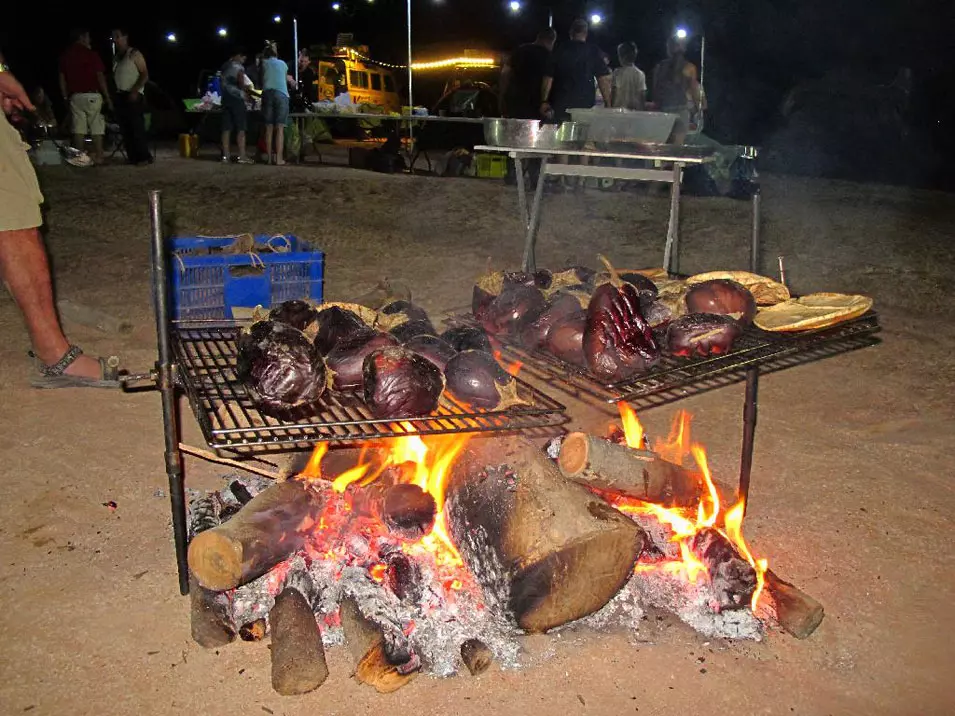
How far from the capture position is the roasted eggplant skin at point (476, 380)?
2428 mm

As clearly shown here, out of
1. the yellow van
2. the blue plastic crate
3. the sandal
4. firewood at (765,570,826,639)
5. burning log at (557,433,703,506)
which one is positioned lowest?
firewood at (765,570,826,639)

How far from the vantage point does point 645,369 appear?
7.82ft

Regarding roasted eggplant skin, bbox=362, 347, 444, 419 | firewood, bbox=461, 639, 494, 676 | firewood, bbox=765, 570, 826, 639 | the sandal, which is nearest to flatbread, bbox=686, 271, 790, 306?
firewood, bbox=765, 570, 826, 639

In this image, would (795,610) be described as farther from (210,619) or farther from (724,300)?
(210,619)

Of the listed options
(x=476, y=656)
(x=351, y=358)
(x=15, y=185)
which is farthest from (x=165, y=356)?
(x=15, y=185)

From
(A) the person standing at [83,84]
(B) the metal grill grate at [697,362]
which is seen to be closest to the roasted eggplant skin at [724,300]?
(B) the metal grill grate at [697,362]

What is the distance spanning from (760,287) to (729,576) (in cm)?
117

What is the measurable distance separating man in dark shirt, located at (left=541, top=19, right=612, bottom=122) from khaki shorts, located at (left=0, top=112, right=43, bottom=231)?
326 inches

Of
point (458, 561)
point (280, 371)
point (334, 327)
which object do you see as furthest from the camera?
point (458, 561)

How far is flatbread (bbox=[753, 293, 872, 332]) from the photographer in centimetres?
277

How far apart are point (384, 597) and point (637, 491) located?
1.08m

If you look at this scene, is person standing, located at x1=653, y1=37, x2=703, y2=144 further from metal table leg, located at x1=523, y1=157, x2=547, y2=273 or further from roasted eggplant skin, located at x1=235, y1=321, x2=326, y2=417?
roasted eggplant skin, located at x1=235, y1=321, x2=326, y2=417

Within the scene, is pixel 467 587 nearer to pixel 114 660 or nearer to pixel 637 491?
pixel 637 491

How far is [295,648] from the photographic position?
2.57 metres
